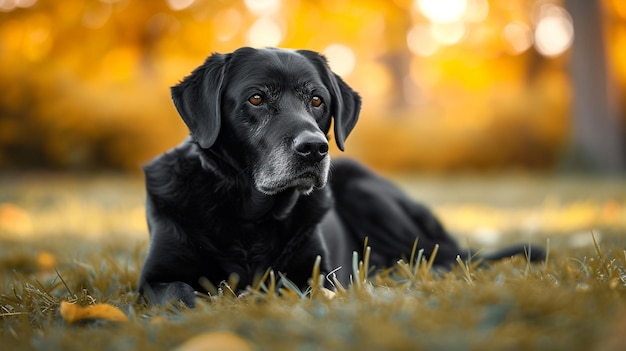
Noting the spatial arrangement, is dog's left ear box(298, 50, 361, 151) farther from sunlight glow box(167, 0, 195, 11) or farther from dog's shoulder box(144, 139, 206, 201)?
sunlight glow box(167, 0, 195, 11)

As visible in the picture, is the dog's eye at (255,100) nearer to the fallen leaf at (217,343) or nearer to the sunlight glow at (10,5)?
the fallen leaf at (217,343)

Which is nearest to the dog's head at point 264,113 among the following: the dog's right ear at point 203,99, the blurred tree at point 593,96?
the dog's right ear at point 203,99

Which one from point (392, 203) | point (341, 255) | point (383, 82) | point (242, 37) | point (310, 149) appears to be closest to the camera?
point (310, 149)

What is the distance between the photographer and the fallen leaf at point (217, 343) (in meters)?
1.33

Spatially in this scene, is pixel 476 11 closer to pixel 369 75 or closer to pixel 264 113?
pixel 369 75

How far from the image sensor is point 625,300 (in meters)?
1.67

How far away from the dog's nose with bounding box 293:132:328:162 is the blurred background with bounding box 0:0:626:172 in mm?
5728

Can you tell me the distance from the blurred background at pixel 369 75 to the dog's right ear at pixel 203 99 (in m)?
5.30

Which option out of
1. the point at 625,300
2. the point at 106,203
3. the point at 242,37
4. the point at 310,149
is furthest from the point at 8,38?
the point at 625,300

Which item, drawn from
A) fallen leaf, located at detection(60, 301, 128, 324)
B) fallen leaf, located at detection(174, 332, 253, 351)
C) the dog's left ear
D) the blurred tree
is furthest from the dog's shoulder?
the blurred tree

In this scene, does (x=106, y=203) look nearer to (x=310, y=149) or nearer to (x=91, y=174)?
(x=91, y=174)

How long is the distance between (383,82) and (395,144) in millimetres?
4338

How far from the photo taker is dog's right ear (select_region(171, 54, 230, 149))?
2684mm

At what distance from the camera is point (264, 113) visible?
2.72 metres
